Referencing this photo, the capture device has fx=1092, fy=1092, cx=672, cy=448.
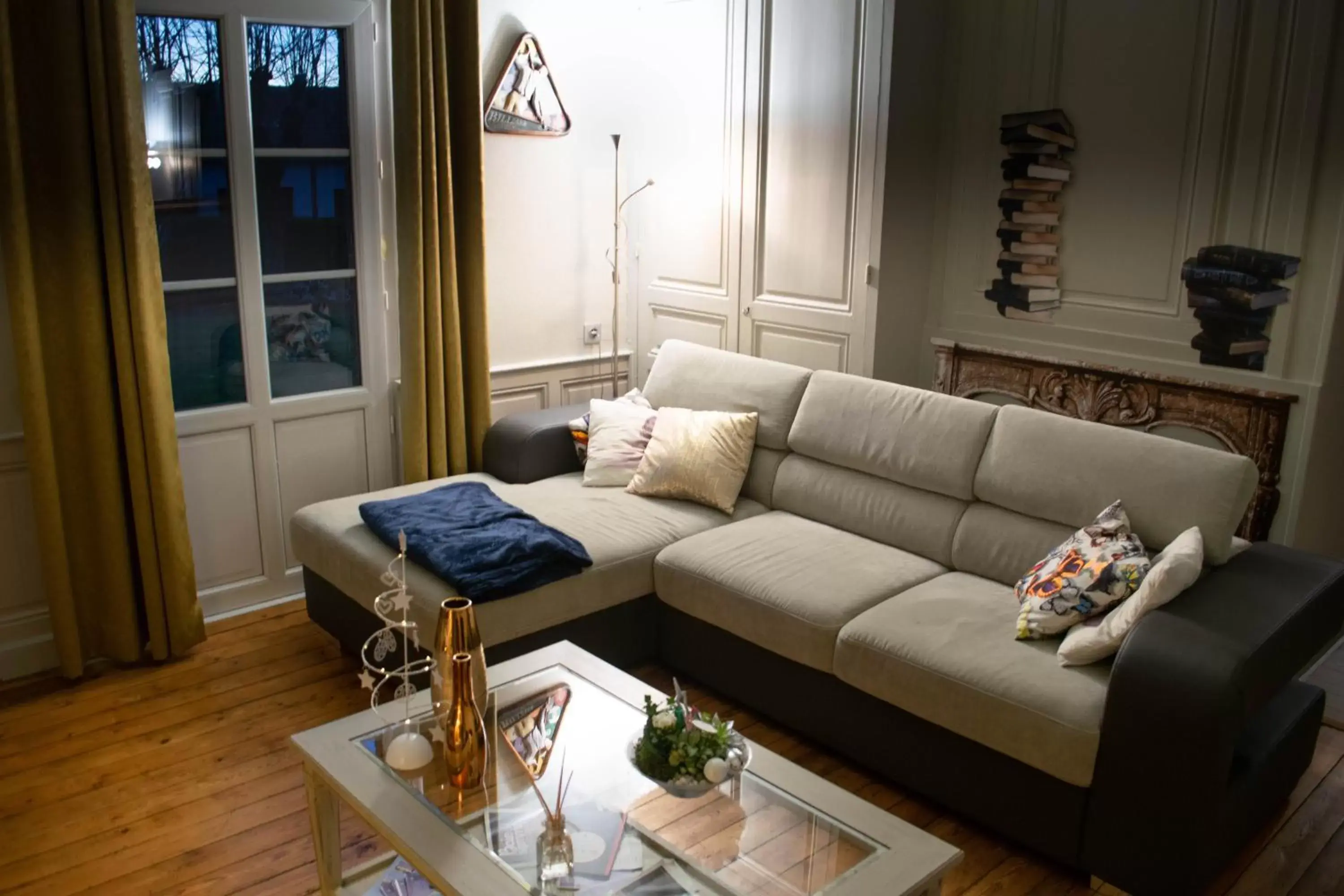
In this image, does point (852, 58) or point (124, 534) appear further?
point (852, 58)

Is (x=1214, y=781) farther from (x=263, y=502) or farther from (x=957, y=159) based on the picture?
(x=263, y=502)

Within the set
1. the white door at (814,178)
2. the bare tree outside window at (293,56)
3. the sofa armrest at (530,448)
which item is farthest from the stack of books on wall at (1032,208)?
the bare tree outside window at (293,56)

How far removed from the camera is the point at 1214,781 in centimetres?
226

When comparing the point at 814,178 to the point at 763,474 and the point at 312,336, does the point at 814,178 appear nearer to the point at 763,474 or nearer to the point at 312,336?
the point at 763,474

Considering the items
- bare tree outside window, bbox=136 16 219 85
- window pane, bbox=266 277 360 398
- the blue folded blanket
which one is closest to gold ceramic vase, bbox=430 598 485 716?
the blue folded blanket

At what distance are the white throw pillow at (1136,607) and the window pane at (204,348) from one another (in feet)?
9.18

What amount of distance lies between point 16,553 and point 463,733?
6.65ft

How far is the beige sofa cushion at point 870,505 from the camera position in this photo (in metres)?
3.31

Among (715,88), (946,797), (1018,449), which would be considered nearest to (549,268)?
(715,88)

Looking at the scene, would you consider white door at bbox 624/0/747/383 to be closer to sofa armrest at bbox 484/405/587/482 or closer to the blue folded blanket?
sofa armrest at bbox 484/405/587/482

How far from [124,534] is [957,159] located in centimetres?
320

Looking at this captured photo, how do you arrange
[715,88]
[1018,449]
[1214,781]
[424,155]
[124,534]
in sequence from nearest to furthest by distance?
[1214,781] < [1018,449] < [124,534] < [424,155] < [715,88]

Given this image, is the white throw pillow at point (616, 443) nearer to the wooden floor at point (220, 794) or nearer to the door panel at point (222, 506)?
the wooden floor at point (220, 794)

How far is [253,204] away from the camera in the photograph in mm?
3658
